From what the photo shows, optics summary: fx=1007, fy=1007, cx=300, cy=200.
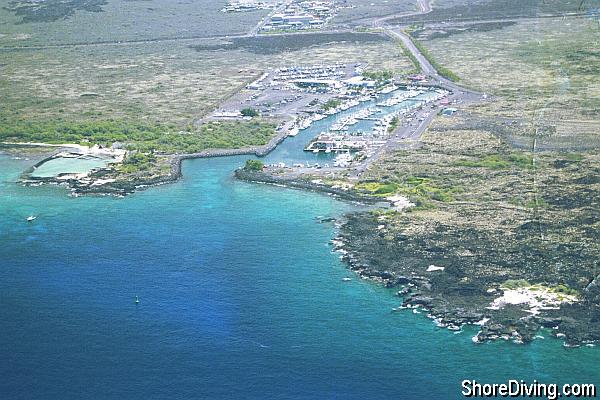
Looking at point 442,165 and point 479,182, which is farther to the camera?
point 442,165

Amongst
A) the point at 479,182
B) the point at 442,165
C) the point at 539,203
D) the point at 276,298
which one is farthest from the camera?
the point at 442,165

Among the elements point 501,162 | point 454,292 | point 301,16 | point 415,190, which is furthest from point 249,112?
point 301,16

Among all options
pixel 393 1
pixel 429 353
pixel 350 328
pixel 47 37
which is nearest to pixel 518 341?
pixel 429 353

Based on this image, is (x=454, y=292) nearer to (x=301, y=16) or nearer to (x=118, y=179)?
(x=118, y=179)

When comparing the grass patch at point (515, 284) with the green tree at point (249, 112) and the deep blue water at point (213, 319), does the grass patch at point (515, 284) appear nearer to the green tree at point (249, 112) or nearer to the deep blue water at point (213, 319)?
the deep blue water at point (213, 319)

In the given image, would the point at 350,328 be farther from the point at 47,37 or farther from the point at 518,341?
the point at 47,37
